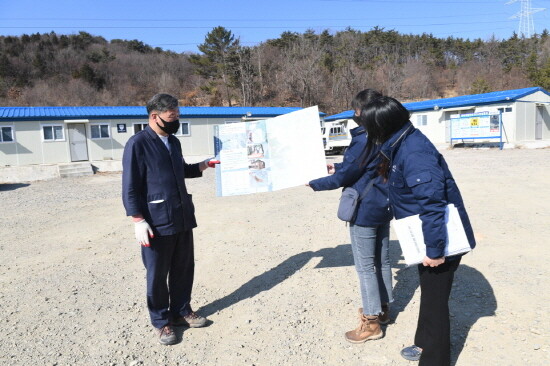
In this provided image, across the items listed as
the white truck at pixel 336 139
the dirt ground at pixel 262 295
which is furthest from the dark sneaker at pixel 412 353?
the white truck at pixel 336 139

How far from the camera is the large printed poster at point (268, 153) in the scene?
3238 millimetres

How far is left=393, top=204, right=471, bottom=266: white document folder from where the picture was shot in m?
2.15

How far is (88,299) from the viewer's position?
386 centimetres

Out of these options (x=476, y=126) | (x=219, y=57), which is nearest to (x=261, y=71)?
(x=219, y=57)

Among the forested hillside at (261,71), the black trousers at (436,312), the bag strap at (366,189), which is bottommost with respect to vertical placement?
→ the black trousers at (436,312)

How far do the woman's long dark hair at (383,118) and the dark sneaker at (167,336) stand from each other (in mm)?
2130

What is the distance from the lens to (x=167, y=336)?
117 inches

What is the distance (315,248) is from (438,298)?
2.93m

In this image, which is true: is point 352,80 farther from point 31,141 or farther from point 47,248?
point 47,248

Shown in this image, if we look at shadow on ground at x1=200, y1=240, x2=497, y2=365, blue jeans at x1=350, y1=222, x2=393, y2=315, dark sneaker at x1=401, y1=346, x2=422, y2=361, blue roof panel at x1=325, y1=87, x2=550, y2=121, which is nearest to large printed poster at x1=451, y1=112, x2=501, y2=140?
blue roof panel at x1=325, y1=87, x2=550, y2=121

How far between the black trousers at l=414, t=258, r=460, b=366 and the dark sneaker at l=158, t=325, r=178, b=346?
181 centimetres

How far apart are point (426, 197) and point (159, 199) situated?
6.22ft

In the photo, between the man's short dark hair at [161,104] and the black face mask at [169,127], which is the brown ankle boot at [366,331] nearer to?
the black face mask at [169,127]

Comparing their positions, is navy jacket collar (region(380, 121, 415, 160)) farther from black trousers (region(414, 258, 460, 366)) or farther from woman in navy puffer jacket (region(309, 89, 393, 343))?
black trousers (region(414, 258, 460, 366))
